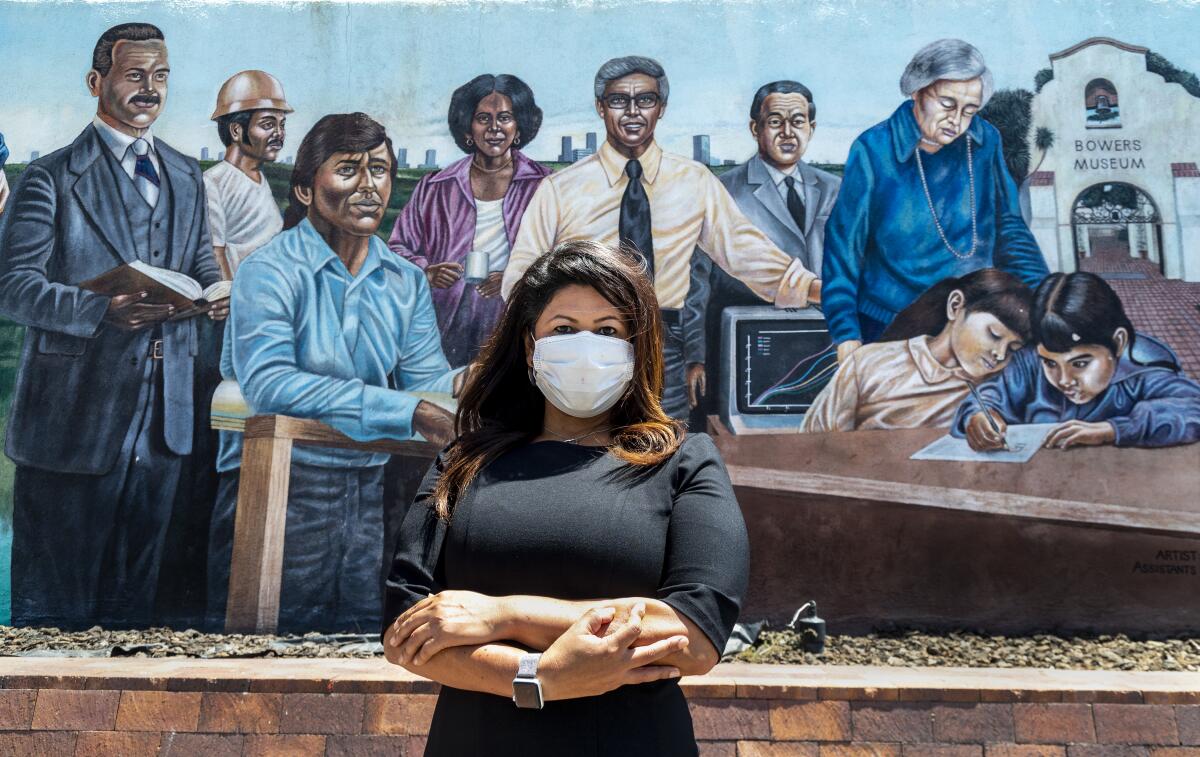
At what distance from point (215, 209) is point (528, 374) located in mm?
6139

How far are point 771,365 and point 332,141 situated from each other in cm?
373

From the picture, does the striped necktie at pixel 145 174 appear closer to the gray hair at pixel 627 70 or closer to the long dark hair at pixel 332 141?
the long dark hair at pixel 332 141

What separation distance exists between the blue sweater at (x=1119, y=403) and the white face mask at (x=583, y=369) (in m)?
5.54

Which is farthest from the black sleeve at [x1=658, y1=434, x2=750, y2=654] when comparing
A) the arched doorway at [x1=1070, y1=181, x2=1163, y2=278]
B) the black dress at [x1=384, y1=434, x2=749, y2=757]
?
the arched doorway at [x1=1070, y1=181, x2=1163, y2=278]

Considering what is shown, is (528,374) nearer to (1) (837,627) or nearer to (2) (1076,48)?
(1) (837,627)

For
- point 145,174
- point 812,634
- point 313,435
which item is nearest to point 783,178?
point 812,634

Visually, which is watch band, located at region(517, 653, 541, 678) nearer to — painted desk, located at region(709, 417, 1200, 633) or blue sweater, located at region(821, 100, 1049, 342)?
painted desk, located at region(709, 417, 1200, 633)

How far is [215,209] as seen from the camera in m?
7.37

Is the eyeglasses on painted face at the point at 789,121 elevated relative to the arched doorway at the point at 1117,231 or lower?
elevated

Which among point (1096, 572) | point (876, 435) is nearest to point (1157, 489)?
point (1096, 572)

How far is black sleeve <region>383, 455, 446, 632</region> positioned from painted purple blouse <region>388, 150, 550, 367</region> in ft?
17.5

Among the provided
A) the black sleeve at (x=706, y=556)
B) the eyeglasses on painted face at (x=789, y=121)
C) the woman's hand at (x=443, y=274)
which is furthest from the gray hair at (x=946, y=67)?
the black sleeve at (x=706, y=556)

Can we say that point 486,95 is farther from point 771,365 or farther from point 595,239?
point 771,365

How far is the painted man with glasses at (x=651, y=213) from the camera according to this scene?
23.5 feet
